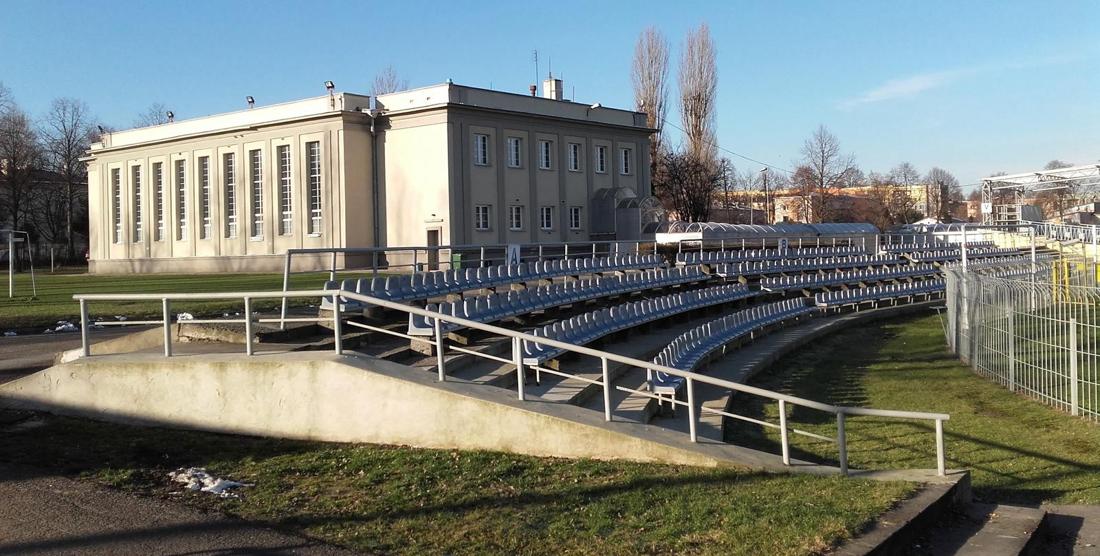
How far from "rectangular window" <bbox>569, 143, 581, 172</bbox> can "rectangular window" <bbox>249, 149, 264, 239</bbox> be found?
16543mm

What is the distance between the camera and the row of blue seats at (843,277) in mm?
29922

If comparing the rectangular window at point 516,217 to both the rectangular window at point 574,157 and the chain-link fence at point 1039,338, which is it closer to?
the rectangular window at point 574,157

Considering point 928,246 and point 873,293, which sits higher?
point 928,246

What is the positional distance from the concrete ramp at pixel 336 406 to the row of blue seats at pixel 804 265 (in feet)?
67.8

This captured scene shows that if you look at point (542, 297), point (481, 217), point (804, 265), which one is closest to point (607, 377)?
point (542, 297)

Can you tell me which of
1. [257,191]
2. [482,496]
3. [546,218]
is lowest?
[482,496]

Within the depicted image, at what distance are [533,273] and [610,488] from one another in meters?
12.1

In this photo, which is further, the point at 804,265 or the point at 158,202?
the point at 158,202

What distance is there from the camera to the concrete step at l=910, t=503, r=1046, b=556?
661cm

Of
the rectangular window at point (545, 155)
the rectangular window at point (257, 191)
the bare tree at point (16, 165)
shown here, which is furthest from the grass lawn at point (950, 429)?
the bare tree at point (16, 165)

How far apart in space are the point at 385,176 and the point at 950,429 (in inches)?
1561

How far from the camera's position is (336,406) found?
365 inches

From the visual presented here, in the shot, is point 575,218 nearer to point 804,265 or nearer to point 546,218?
point 546,218

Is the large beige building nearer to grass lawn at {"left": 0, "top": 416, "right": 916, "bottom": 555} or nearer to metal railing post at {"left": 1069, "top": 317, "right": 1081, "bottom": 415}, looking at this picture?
metal railing post at {"left": 1069, "top": 317, "right": 1081, "bottom": 415}
